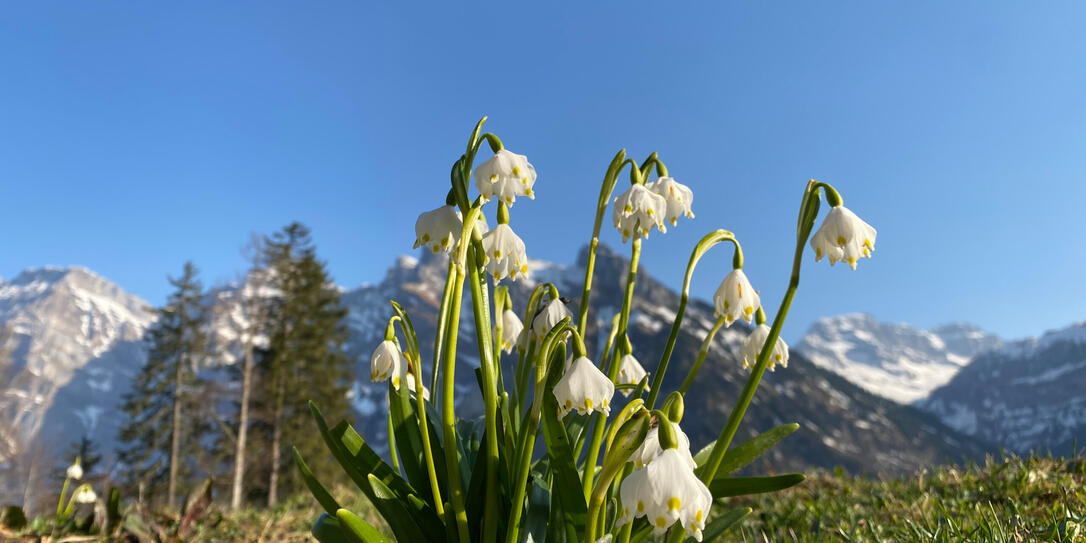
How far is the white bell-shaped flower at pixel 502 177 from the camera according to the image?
6.20ft

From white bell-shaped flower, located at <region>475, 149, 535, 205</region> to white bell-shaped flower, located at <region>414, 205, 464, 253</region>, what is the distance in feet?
0.39

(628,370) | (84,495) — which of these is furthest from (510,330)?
(84,495)

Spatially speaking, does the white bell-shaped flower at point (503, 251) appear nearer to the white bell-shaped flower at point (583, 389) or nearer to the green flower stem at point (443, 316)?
the green flower stem at point (443, 316)

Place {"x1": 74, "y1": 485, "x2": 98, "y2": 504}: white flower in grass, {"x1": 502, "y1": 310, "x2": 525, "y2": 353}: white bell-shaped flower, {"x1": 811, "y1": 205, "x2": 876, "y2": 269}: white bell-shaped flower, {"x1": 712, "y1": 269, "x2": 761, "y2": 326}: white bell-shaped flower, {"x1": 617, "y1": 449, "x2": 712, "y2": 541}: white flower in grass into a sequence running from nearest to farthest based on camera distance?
{"x1": 617, "y1": 449, "x2": 712, "y2": 541}: white flower in grass < {"x1": 811, "y1": 205, "x2": 876, "y2": 269}: white bell-shaped flower < {"x1": 712, "y1": 269, "x2": 761, "y2": 326}: white bell-shaped flower < {"x1": 502, "y1": 310, "x2": 525, "y2": 353}: white bell-shaped flower < {"x1": 74, "y1": 485, "x2": 98, "y2": 504}: white flower in grass

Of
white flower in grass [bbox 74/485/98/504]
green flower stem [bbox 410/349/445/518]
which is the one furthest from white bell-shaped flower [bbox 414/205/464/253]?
white flower in grass [bbox 74/485/98/504]

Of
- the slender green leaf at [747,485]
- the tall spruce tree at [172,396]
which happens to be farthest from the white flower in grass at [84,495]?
the tall spruce tree at [172,396]

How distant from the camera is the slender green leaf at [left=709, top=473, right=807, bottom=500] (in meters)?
2.12

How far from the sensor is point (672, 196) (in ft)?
7.52

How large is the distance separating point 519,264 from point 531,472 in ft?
2.33

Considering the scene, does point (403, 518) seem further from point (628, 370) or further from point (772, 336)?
point (772, 336)

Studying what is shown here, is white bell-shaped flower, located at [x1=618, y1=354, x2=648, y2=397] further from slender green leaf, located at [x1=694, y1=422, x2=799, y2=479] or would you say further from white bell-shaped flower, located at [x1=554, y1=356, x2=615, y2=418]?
white bell-shaped flower, located at [x1=554, y1=356, x2=615, y2=418]

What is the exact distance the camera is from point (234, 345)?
20.2m

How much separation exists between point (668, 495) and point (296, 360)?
2512 cm

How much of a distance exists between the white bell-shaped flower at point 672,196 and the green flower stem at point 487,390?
763 mm
